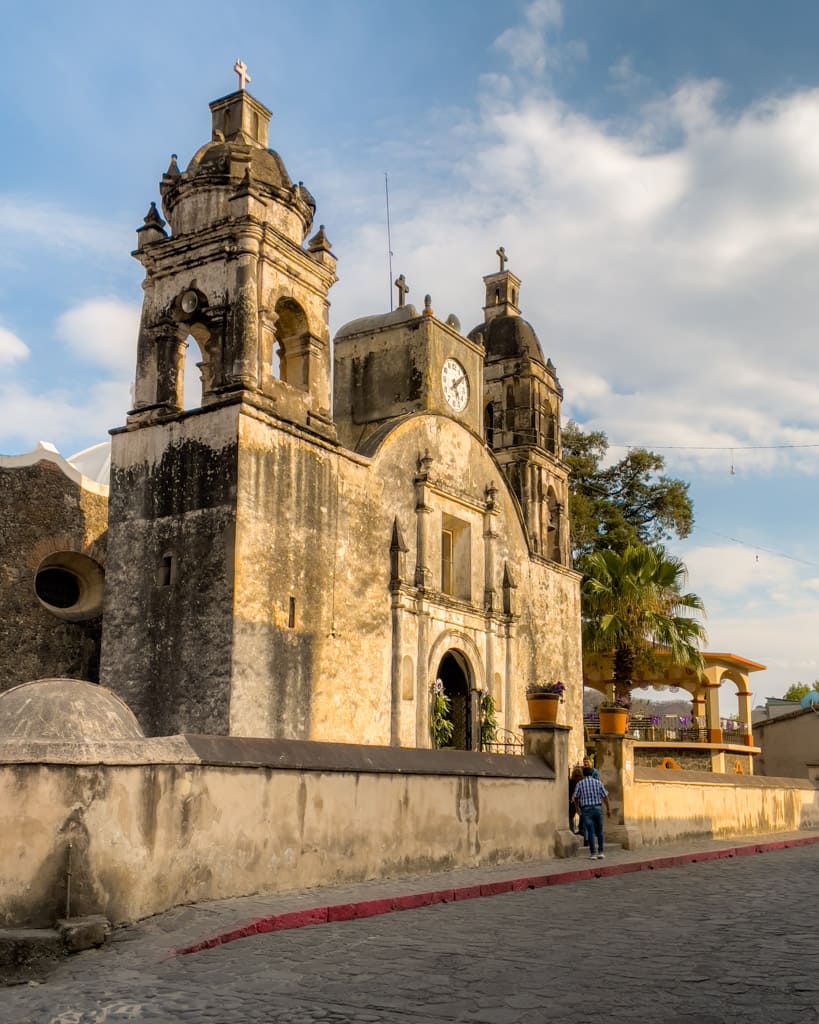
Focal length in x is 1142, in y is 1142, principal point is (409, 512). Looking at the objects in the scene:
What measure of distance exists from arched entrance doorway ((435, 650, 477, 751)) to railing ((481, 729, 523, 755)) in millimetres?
421

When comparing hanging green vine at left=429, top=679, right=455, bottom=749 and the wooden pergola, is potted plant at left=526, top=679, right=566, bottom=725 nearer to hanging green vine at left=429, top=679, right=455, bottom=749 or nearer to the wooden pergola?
hanging green vine at left=429, top=679, right=455, bottom=749

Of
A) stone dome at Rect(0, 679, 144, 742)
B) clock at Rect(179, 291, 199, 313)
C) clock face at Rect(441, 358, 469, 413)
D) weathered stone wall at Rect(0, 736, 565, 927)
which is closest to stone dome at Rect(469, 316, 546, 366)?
clock face at Rect(441, 358, 469, 413)

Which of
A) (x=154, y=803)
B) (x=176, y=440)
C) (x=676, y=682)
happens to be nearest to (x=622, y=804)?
(x=176, y=440)

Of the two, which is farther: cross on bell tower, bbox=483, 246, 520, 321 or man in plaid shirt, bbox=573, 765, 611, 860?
cross on bell tower, bbox=483, 246, 520, 321

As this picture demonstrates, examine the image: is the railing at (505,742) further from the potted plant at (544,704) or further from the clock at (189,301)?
the clock at (189,301)

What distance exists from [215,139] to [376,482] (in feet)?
21.0

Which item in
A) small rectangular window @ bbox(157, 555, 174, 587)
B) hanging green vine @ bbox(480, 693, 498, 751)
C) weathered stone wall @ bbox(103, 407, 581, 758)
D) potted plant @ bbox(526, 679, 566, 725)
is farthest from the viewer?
hanging green vine @ bbox(480, 693, 498, 751)

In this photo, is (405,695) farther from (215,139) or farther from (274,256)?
(215,139)

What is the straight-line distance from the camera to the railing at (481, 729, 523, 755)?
20750mm

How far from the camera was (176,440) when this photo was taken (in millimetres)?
16906

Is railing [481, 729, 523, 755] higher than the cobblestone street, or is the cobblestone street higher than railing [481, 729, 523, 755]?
railing [481, 729, 523, 755]

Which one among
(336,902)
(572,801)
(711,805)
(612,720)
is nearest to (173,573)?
(572,801)

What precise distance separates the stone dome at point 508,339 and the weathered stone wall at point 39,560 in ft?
39.5

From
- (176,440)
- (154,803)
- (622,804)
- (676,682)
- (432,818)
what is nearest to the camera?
(154,803)
